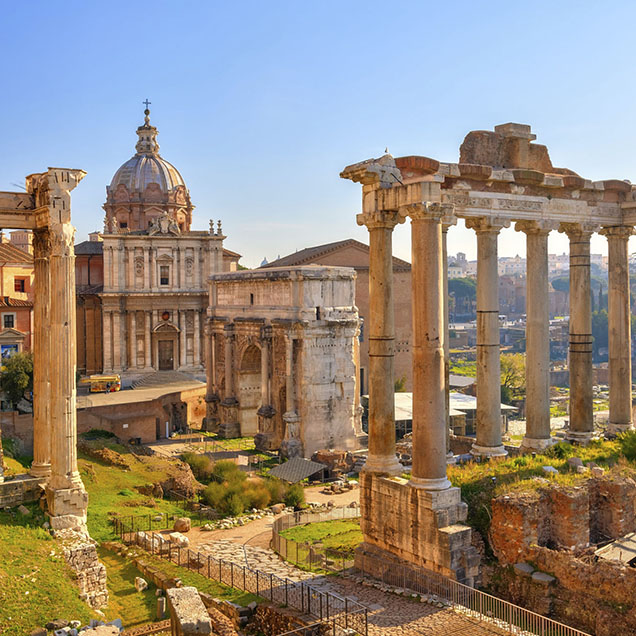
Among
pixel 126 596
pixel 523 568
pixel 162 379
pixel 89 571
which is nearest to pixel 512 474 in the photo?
pixel 523 568

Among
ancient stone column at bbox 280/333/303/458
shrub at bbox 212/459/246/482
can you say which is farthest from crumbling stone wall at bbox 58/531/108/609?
ancient stone column at bbox 280/333/303/458

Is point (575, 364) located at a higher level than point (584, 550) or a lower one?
higher

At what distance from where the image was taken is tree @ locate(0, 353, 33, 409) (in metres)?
33.0

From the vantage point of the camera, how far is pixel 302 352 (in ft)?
121

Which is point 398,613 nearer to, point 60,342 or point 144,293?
point 60,342

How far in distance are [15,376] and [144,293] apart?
732 inches

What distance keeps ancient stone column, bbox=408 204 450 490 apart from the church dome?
1741 inches

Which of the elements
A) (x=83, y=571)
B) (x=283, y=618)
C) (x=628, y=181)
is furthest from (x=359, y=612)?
(x=628, y=181)

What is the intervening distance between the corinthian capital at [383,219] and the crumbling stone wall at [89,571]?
8.65 metres

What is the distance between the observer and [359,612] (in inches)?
525

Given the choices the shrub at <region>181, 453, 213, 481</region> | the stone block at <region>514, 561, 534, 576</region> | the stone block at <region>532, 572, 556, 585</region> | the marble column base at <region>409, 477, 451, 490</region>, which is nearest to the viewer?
the stone block at <region>532, 572, 556, 585</region>

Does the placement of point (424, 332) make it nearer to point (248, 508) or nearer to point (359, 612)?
point (359, 612)

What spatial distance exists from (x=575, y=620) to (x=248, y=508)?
1434 centimetres

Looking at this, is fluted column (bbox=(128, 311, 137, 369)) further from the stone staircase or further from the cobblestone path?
the cobblestone path
